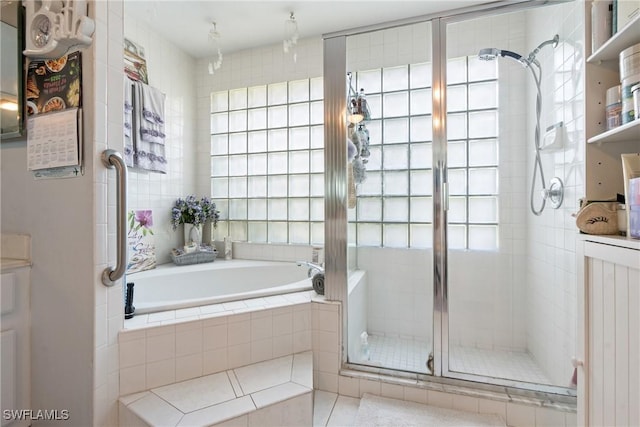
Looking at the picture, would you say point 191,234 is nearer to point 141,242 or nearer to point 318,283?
point 141,242

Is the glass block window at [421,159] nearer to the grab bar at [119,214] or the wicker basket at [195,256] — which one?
the grab bar at [119,214]

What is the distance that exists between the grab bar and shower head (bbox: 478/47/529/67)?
6.74 feet

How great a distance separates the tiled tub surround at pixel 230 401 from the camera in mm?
1061

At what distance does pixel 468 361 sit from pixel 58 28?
236cm

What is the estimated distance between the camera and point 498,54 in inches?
68.7

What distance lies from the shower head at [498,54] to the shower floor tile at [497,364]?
1.77m

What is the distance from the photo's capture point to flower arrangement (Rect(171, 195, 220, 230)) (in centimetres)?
256

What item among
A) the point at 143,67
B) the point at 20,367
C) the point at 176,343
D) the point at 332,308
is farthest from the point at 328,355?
the point at 143,67

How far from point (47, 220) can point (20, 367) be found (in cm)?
62

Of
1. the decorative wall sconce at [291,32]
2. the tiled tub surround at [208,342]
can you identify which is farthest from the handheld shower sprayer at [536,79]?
the tiled tub surround at [208,342]

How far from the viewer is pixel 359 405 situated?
138 centimetres

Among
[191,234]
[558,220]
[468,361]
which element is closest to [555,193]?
[558,220]

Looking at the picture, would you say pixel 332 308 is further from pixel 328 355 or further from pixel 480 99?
pixel 480 99

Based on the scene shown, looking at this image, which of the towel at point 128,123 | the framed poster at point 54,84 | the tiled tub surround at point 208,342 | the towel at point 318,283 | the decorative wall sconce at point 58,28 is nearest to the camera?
the decorative wall sconce at point 58,28
